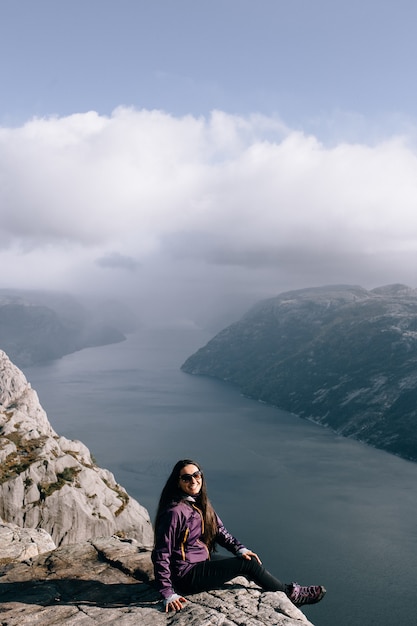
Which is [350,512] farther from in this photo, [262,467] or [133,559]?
[133,559]

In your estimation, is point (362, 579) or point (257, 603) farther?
point (362, 579)

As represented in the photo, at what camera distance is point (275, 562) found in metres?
115

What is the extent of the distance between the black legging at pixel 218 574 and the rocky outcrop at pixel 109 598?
284mm

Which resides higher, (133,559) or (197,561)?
(197,561)

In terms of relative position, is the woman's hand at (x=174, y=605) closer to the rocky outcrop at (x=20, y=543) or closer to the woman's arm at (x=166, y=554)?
the woman's arm at (x=166, y=554)

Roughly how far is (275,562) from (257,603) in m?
120

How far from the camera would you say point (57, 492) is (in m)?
66.2

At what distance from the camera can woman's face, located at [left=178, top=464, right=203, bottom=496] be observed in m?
12.7

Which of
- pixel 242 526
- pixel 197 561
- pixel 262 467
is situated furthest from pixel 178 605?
pixel 262 467

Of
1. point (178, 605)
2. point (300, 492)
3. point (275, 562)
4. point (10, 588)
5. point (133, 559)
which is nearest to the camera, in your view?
point (178, 605)

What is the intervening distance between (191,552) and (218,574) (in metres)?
0.96

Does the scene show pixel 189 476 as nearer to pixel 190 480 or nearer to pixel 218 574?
pixel 190 480

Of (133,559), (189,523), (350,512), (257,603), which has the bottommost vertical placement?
(350,512)

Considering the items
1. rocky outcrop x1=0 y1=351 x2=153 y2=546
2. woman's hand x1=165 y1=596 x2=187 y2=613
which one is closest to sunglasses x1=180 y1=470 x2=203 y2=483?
woman's hand x1=165 y1=596 x2=187 y2=613
